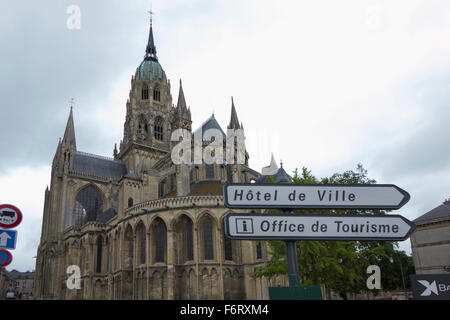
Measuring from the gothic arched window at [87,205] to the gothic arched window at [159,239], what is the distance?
24.4 meters

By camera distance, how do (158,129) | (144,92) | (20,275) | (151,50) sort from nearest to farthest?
(158,129)
(144,92)
(151,50)
(20,275)

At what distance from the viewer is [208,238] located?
30.9 meters

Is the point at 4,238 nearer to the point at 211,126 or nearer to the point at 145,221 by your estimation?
the point at 145,221

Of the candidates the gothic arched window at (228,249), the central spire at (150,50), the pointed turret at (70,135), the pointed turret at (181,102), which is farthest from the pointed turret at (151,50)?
the gothic arched window at (228,249)

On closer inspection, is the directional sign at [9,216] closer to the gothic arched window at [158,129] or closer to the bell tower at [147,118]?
the bell tower at [147,118]

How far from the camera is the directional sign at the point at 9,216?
23.7 ft

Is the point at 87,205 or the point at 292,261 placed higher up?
the point at 87,205

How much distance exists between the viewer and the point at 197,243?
99.1 ft

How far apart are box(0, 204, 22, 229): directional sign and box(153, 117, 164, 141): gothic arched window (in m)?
55.6

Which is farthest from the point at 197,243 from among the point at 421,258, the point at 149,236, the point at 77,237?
the point at 77,237

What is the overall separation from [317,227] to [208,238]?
25751mm

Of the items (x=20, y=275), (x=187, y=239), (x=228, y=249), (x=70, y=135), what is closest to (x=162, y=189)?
(x=187, y=239)
